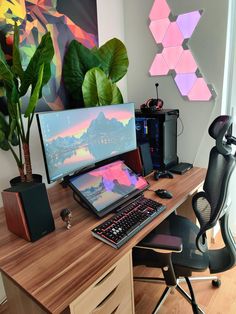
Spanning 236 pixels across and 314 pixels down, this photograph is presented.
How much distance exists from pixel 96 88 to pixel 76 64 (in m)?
0.22

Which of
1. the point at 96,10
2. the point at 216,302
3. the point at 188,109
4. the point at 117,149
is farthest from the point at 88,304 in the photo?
the point at 96,10

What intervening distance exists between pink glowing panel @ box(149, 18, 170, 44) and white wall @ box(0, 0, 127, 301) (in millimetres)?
307

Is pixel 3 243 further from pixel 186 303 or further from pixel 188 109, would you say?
pixel 188 109

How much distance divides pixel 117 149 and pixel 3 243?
82 centimetres

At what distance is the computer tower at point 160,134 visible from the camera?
70.8 inches

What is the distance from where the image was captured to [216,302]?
1518mm

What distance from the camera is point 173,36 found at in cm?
188

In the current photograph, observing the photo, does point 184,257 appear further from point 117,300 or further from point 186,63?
point 186,63

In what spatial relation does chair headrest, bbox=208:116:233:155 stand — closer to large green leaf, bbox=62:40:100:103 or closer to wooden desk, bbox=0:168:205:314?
wooden desk, bbox=0:168:205:314

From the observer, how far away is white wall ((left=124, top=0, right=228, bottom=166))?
1725mm

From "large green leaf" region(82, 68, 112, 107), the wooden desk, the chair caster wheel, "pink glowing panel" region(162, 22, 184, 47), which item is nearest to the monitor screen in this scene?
"large green leaf" region(82, 68, 112, 107)

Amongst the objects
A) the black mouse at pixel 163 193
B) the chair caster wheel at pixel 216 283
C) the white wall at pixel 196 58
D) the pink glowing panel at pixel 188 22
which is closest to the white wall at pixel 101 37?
the white wall at pixel 196 58

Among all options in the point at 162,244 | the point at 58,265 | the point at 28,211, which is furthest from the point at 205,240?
the point at 28,211

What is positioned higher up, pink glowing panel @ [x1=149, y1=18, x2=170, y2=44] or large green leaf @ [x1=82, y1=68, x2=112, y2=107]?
pink glowing panel @ [x1=149, y1=18, x2=170, y2=44]
